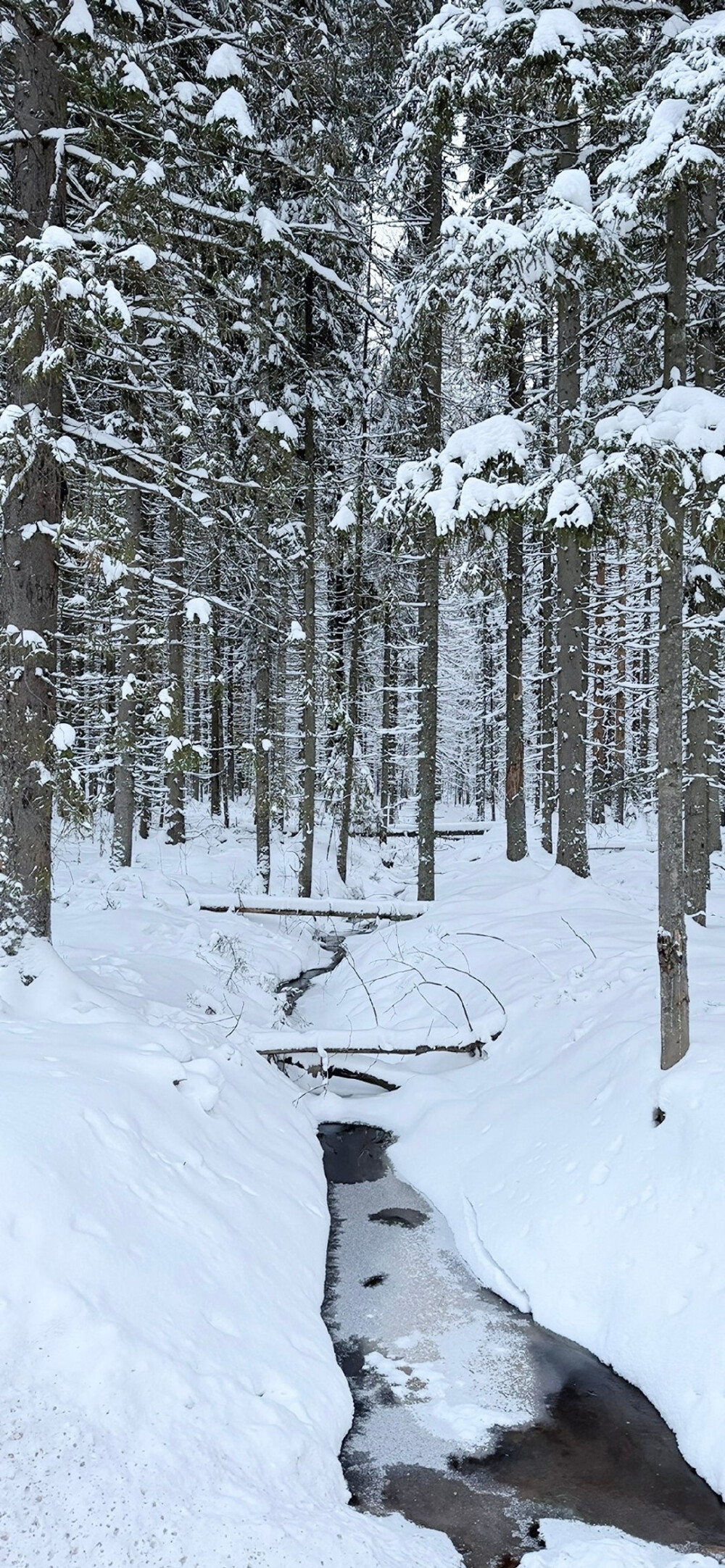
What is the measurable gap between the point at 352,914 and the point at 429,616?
17.3 ft

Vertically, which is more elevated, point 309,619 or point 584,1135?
point 309,619

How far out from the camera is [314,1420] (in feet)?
14.8

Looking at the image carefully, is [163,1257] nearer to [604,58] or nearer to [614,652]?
[604,58]

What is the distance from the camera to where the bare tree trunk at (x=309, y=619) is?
17094 millimetres

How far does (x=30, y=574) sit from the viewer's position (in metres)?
7.16

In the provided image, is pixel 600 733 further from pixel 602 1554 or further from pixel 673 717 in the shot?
pixel 602 1554

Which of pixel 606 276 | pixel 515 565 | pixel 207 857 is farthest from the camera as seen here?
pixel 207 857

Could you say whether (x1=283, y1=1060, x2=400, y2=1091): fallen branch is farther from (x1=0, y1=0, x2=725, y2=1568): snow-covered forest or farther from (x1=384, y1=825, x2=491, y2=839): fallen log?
(x1=384, y1=825, x2=491, y2=839): fallen log

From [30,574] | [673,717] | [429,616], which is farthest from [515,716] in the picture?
[30,574]

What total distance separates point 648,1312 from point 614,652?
73.6 feet

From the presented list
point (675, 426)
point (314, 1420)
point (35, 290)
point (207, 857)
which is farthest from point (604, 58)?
point (207, 857)

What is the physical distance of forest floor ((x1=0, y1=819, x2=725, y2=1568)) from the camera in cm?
347

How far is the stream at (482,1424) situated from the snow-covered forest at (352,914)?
0.04m

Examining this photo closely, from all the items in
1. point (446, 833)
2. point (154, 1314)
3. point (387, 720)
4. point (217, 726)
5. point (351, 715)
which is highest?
point (387, 720)
